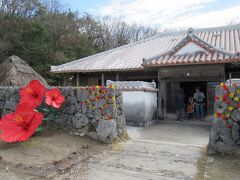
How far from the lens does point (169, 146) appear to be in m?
6.60

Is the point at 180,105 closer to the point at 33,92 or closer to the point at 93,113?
the point at 93,113

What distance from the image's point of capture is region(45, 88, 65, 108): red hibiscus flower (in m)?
7.10

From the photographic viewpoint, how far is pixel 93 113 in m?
7.15

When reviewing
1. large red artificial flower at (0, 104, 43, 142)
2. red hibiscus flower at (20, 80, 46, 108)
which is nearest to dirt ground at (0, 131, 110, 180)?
large red artificial flower at (0, 104, 43, 142)

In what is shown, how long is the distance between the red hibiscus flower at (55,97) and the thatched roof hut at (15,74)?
7622 mm

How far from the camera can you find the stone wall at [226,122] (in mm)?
5441

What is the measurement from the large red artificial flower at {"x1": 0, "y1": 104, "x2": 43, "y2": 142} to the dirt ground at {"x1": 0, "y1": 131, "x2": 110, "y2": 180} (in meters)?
0.23

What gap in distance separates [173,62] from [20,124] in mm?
6464

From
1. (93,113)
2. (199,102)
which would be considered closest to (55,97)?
(93,113)

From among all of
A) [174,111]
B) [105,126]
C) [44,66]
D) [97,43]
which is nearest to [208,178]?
[105,126]

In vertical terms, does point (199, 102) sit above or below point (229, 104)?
below

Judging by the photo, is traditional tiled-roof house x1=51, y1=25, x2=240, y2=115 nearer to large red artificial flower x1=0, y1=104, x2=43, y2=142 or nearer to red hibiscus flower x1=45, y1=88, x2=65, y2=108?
red hibiscus flower x1=45, y1=88, x2=65, y2=108

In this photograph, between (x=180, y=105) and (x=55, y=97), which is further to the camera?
(x=180, y=105)

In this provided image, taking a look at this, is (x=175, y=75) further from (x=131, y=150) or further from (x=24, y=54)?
(x=24, y=54)
